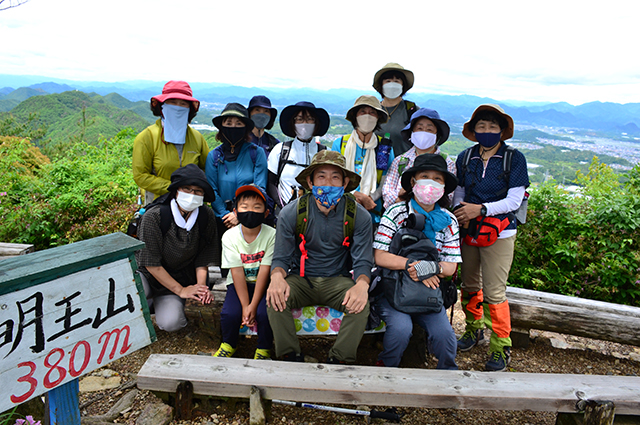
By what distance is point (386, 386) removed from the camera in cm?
276


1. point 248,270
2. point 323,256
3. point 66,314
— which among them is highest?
point 66,314

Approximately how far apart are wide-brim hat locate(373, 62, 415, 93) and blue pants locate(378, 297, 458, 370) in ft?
9.71

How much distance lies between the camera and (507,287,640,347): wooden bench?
4.03m

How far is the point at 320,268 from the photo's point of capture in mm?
3605

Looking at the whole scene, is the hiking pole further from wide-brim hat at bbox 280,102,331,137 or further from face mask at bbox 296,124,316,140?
wide-brim hat at bbox 280,102,331,137

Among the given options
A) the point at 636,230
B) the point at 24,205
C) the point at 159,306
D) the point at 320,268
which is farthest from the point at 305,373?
the point at 24,205

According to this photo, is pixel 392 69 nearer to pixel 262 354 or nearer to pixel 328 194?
pixel 328 194

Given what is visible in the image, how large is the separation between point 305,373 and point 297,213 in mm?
1419

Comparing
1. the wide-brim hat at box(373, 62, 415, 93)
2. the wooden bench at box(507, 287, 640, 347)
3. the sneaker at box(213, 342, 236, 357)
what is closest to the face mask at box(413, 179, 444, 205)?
the wooden bench at box(507, 287, 640, 347)

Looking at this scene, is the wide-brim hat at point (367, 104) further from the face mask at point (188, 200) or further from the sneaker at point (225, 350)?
the sneaker at point (225, 350)

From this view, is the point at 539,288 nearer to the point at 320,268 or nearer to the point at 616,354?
the point at 616,354

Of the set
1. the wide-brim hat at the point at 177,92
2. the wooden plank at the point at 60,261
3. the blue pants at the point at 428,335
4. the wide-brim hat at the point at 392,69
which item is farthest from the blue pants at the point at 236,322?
the wide-brim hat at the point at 392,69

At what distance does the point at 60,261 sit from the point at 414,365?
325cm

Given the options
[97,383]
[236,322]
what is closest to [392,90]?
[236,322]
